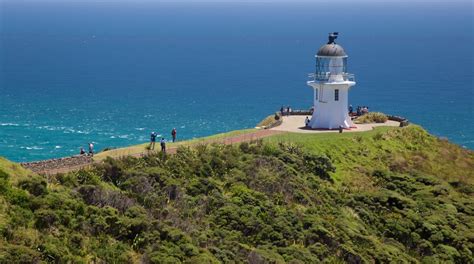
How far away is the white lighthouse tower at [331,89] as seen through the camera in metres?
53.6

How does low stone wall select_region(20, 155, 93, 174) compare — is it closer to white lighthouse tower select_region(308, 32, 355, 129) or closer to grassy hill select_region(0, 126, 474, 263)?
grassy hill select_region(0, 126, 474, 263)

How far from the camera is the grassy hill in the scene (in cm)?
2795

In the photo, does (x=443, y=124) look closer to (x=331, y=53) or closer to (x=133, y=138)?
(x=133, y=138)

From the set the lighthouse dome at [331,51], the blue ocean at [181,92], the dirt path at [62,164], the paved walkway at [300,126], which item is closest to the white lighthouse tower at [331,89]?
the lighthouse dome at [331,51]

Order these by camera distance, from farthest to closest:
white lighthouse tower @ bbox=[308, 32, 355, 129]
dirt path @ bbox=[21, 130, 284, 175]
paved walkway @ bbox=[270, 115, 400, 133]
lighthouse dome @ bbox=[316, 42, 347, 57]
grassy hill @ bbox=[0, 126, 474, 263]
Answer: white lighthouse tower @ bbox=[308, 32, 355, 129] < lighthouse dome @ bbox=[316, 42, 347, 57] < paved walkway @ bbox=[270, 115, 400, 133] < dirt path @ bbox=[21, 130, 284, 175] < grassy hill @ bbox=[0, 126, 474, 263]

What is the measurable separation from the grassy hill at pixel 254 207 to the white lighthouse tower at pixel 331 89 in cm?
451

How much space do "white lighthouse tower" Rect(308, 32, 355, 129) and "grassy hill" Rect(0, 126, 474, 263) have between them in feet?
14.8

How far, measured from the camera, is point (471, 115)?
100625 mm

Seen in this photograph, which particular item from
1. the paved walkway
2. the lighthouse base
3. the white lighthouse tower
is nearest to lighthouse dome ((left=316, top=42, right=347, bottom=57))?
the white lighthouse tower

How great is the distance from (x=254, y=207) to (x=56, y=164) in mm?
9154

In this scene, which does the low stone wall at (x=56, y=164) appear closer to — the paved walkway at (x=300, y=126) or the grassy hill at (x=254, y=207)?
the grassy hill at (x=254, y=207)

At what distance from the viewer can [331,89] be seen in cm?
5394

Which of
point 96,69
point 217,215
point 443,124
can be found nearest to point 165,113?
point 443,124

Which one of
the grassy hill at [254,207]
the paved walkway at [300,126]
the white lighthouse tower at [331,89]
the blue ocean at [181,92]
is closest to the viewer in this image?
the grassy hill at [254,207]
